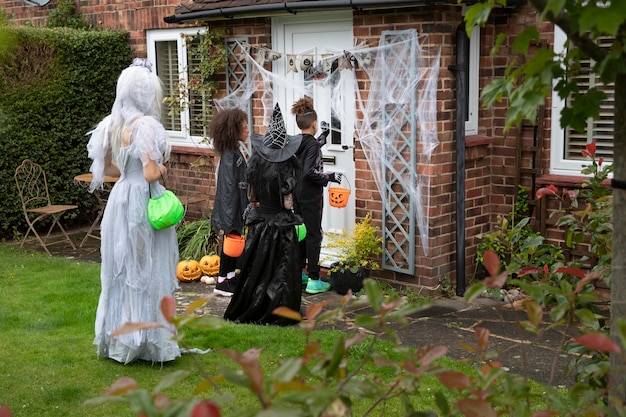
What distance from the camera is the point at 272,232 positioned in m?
7.23

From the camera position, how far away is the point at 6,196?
11.1 m

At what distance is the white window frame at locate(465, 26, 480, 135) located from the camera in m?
8.35

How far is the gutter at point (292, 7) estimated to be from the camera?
7.49m

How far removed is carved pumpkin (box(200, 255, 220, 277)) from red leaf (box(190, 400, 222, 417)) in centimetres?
774

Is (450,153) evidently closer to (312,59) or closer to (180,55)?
(312,59)

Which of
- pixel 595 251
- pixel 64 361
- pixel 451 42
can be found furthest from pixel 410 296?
pixel 595 251

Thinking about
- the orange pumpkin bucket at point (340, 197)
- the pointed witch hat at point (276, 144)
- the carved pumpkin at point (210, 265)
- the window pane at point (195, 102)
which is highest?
the window pane at point (195, 102)

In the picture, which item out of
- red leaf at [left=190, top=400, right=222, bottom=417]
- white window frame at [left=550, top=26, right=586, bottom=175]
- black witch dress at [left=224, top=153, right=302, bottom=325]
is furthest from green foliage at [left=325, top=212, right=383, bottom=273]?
red leaf at [left=190, top=400, right=222, bottom=417]

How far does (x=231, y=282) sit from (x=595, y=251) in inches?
204

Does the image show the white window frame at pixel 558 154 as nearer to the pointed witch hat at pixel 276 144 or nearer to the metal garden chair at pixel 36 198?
the pointed witch hat at pixel 276 144

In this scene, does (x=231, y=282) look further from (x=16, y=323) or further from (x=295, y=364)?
(x=295, y=364)

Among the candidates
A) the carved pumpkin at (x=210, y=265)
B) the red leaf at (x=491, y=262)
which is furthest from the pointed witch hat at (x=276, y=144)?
the red leaf at (x=491, y=262)

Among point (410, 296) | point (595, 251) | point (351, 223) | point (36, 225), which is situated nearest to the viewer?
point (595, 251)

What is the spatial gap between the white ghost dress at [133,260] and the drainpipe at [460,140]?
125 inches
